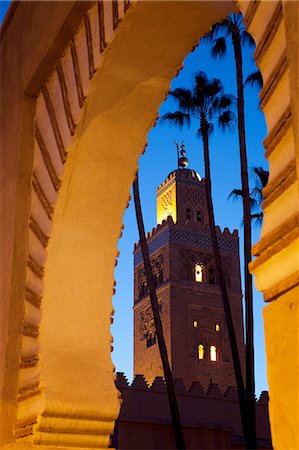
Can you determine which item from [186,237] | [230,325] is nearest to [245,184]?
[230,325]

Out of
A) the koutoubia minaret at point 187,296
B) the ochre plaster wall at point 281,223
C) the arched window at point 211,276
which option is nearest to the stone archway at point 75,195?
the ochre plaster wall at point 281,223

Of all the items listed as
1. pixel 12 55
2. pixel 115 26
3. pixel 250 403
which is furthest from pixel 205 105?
pixel 115 26

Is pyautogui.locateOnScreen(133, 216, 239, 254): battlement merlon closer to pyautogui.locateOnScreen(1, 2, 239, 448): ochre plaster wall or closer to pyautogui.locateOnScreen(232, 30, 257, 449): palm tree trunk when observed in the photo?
pyautogui.locateOnScreen(232, 30, 257, 449): palm tree trunk

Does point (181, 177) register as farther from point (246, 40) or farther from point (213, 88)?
point (246, 40)

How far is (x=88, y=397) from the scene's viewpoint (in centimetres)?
326

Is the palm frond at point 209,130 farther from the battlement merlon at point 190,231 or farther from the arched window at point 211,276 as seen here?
the arched window at point 211,276

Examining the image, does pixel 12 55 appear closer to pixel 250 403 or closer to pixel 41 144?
pixel 41 144

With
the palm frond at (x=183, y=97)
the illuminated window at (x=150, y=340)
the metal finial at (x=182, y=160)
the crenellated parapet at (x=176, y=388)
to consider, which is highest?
the metal finial at (x=182, y=160)

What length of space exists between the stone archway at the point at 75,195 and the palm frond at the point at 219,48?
11.6 metres

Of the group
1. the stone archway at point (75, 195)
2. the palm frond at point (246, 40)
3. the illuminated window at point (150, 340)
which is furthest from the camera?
the illuminated window at point (150, 340)

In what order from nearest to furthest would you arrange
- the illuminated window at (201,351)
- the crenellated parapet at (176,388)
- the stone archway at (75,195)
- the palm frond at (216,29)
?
the stone archway at (75,195)
the palm frond at (216,29)
the crenellated parapet at (176,388)
the illuminated window at (201,351)

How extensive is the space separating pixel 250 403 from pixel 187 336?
22997mm

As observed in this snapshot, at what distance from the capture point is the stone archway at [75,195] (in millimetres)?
3107

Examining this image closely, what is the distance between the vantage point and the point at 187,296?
3572cm
